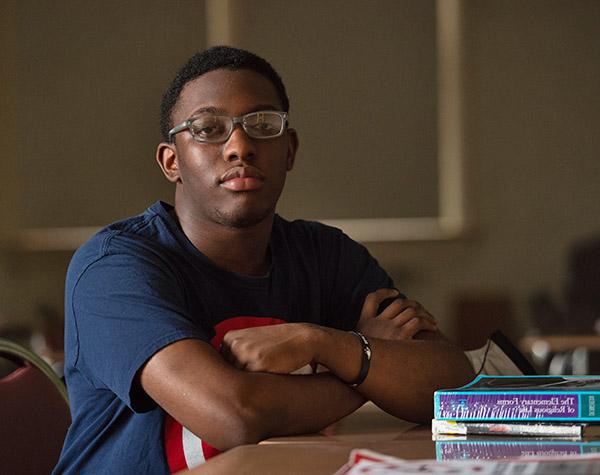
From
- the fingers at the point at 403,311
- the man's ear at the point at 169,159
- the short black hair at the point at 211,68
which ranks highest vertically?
the short black hair at the point at 211,68

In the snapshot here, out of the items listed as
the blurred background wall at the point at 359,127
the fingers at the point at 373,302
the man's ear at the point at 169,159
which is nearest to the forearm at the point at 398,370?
the fingers at the point at 373,302

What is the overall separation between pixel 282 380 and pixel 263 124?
551 mm

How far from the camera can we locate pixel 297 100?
6.37 meters

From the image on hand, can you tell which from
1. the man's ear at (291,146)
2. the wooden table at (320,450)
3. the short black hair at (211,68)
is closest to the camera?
the wooden table at (320,450)

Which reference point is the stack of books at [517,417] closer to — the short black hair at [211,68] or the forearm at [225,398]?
the forearm at [225,398]

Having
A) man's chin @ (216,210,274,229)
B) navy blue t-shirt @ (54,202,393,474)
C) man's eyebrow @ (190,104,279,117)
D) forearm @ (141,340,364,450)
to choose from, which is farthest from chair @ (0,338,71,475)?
man's eyebrow @ (190,104,279,117)

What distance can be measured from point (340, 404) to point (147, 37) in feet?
17.1

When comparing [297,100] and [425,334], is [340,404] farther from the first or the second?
[297,100]

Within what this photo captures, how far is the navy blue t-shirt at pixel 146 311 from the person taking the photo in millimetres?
1597

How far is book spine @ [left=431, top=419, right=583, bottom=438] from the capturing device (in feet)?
4.11

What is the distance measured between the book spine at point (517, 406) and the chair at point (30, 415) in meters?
0.77

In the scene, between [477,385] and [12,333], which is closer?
[477,385]

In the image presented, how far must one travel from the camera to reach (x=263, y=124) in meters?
1.89

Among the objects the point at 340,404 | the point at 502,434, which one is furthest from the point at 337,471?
the point at 340,404
